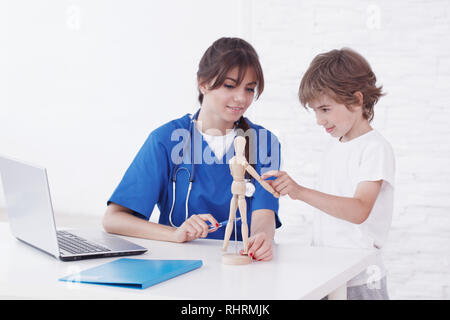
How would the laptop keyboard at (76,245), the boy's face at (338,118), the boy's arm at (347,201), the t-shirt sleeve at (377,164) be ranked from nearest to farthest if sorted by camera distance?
the laptop keyboard at (76,245) < the boy's arm at (347,201) < the t-shirt sleeve at (377,164) < the boy's face at (338,118)

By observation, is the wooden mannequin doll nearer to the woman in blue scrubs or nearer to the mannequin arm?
the mannequin arm

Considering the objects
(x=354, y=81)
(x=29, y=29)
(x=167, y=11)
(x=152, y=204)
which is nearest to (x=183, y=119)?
(x=152, y=204)

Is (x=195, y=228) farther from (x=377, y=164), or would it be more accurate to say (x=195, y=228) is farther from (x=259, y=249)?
(x=377, y=164)

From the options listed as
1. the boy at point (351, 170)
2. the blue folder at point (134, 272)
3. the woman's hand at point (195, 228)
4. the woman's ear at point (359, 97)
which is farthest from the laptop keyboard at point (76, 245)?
the woman's ear at point (359, 97)

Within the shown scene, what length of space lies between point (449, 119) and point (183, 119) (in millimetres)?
1632

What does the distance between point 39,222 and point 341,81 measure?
39.8 inches

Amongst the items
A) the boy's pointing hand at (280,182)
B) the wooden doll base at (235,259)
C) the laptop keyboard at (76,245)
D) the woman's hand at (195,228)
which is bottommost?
the wooden doll base at (235,259)

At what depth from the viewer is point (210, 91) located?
5.42 feet

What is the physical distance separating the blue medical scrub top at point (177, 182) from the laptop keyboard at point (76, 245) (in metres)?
0.23

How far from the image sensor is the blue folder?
1.00 metres

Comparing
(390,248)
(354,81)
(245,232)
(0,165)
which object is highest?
(354,81)

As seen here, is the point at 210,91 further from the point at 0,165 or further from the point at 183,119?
the point at 0,165

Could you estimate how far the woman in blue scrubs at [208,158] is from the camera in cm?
159

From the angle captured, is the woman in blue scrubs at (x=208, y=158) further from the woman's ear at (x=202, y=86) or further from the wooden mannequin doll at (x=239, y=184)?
the wooden mannequin doll at (x=239, y=184)
